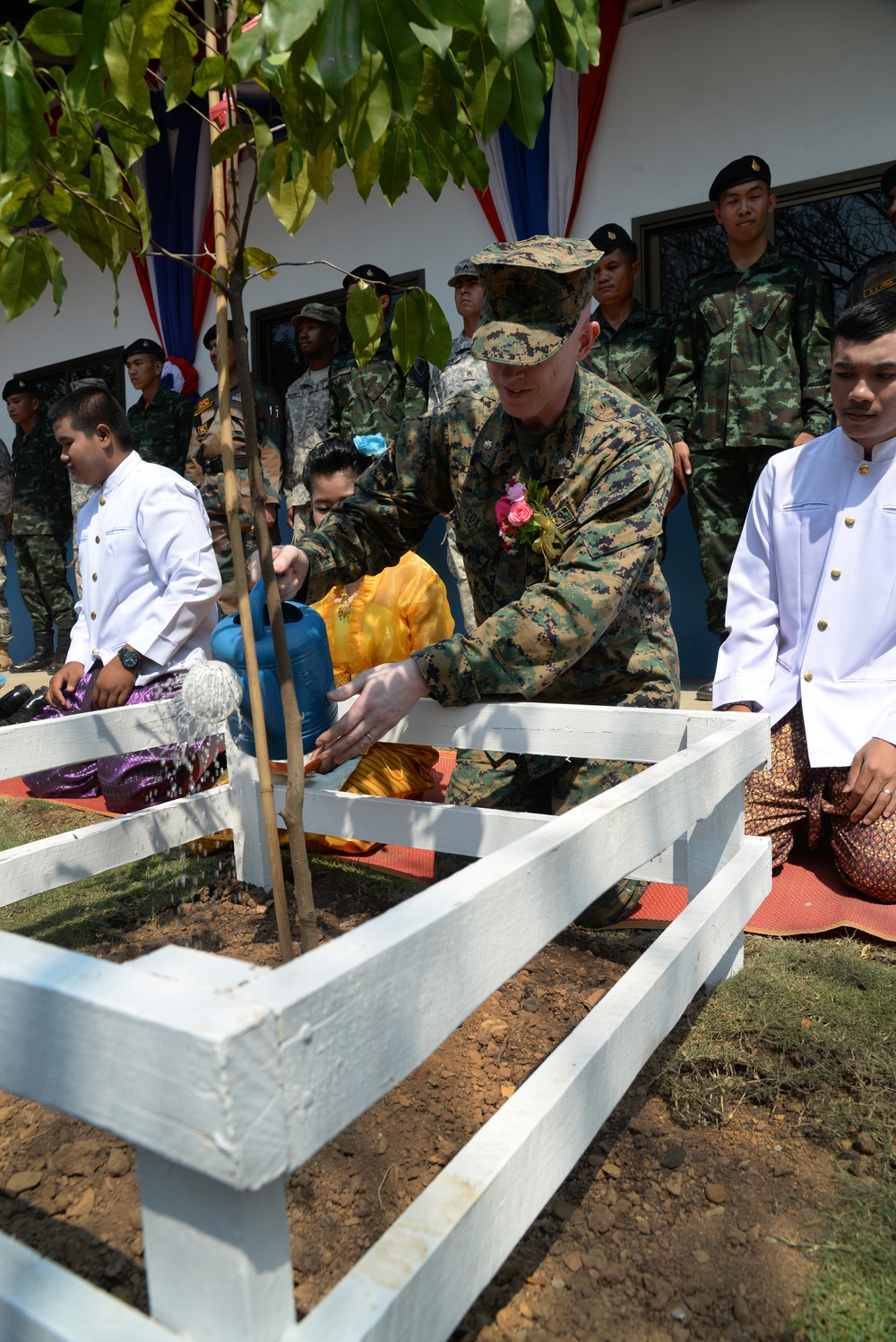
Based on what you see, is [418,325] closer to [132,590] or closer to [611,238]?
[132,590]

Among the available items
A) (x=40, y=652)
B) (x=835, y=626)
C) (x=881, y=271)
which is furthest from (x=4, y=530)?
(x=835, y=626)

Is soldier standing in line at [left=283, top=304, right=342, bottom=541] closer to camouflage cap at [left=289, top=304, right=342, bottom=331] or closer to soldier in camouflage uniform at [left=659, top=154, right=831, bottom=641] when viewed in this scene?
camouflage cap at [left=289, top=304, right=342, bottom=331]

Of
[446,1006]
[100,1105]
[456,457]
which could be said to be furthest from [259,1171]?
[456,457]

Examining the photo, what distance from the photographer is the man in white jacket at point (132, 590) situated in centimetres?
336

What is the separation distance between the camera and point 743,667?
2807 millimetres

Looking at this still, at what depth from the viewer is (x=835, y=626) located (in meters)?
2.75

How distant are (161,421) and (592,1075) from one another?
668cm

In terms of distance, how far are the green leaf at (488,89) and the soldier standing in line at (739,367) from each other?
11.5 feet

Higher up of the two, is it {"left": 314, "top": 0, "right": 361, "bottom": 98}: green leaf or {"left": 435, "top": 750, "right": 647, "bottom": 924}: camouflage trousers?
{"left": 314, "top": 0, "right": 361, "bottom": 98}: green leaf

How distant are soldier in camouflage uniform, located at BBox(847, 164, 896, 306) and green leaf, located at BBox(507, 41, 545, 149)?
3.30 m

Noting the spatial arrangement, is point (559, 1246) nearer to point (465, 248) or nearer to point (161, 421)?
point (465, 248)

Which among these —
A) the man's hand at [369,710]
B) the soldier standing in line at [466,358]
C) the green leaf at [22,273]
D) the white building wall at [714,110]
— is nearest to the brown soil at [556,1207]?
the man's hand at [369,710]

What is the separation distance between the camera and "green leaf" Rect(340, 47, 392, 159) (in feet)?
3.05

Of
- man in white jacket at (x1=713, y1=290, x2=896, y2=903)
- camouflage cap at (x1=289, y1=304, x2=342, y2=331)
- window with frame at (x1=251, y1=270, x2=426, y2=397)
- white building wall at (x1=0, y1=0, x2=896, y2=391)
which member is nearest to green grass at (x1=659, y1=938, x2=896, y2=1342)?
man in white jacket at (x1=713, y1=290, x2=896, y2=903)
